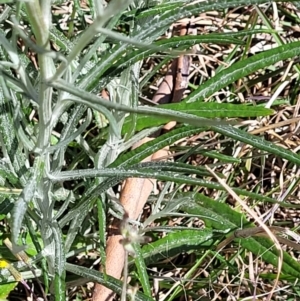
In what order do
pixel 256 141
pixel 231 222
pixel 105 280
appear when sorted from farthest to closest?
pixel 231 222 < pixel 105 280 < pixel 256 141

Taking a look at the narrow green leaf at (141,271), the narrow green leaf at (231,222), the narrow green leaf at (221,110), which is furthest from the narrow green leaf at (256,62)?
the narrow green leaf at (141,271)

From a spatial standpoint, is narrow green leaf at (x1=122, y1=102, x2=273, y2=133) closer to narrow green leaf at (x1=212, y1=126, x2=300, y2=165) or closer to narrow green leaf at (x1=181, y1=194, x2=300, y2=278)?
narrow green leaf at (x1=212, y1=126, x2=300, y2=165)

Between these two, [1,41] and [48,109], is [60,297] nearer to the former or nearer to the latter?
[48,109]

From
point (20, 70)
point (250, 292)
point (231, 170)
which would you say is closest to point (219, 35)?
point (20, 70)

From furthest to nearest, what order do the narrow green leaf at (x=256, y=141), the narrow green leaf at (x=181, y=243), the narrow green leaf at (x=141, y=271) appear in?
the narrow green leaf at (x=181, y=243) → the narrow green leaf at (x=141, y=271) → the narrow green leaf at (x=256, y=141)

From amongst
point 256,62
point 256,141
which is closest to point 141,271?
point 256,141

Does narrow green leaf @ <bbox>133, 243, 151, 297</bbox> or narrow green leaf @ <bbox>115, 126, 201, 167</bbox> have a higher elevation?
narrow green leaf @ <bbox>115, 126, 201, 167</bbox>

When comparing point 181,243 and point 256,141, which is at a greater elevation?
point 256,141

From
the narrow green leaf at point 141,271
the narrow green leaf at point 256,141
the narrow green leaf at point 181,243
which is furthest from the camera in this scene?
the narrow green leaf at point 181,243

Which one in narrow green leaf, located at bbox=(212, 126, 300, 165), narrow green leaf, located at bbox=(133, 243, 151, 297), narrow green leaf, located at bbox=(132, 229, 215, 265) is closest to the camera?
narrow green leaf, located at bbox=(212, 126, 300, 165)

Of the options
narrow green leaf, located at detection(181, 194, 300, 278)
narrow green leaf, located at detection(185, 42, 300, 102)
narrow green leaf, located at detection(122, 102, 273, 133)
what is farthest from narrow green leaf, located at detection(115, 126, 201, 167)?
narrow green leaf, located at detection(181, 194, 300, 278)

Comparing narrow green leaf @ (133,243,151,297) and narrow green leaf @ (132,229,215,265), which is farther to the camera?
narrow green leaf @ (132,229,215,265)

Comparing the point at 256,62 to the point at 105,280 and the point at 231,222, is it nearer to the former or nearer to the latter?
the point at 231,222

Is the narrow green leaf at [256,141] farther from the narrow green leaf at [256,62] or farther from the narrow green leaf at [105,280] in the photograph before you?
the narrow green leaf at [105,280]
